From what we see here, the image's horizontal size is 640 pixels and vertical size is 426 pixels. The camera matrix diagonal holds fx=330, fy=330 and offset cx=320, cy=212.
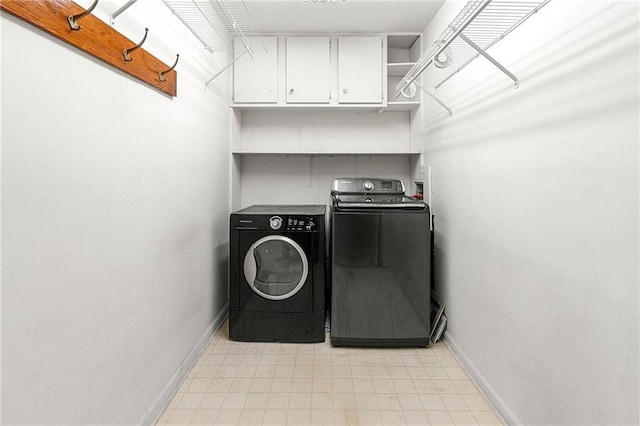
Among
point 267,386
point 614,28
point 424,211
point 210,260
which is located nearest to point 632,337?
point 614,28

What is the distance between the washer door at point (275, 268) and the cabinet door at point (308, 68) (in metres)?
1.30

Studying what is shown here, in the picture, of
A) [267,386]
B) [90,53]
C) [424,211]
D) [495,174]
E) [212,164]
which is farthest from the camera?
[212,164]

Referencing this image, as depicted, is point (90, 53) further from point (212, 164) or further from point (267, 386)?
point (267, 386)

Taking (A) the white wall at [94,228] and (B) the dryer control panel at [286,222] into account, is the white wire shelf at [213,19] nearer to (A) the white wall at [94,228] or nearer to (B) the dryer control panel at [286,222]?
(A) the white wall at [94,228]

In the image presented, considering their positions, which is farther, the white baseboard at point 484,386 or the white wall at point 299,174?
the white wall at point 299,174

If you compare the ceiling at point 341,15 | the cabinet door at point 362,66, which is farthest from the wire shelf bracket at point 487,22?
the cabinet door at point 362,66

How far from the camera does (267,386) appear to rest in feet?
6.28

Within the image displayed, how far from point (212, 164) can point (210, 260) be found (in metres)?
0.71

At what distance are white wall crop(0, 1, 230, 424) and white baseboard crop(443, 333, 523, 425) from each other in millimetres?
1695

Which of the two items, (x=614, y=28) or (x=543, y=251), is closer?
(x=614, y=28)

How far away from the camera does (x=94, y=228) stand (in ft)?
3.82

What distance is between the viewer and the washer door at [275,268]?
7.90ft

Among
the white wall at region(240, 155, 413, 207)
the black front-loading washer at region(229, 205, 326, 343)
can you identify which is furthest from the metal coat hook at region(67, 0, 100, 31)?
the white wall at region(240, 155, 413, 207)

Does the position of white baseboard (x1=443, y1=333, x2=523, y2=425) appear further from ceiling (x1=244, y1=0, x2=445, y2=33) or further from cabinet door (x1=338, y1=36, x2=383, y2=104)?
ceiling (x1=244, y1=0, x2=445, y2=33)
